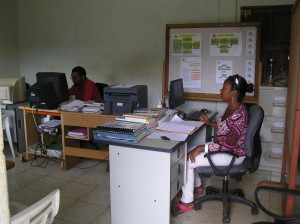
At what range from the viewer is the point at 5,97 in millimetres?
4074

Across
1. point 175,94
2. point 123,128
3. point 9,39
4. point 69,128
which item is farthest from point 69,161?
point 9,39

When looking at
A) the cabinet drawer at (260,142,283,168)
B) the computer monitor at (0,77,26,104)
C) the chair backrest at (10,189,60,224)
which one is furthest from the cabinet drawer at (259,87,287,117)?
the computer monitor at (0,77,26,104)

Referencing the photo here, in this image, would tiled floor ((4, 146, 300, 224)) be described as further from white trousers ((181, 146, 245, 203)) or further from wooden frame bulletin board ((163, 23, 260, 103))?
wooden frame bulletin board ((163, 23, 260, 103))

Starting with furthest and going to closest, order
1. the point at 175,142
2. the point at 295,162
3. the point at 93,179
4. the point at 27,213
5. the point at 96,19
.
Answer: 1. the point at 96,19
2. the point at 93,179
3. the point at 175,142
4. the point at 295,162
5. the point at 27,213

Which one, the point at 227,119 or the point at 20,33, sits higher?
the point at 20,33

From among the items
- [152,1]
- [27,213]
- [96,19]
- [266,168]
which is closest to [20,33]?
[96,19]

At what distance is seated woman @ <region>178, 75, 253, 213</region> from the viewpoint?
2635 millimetres

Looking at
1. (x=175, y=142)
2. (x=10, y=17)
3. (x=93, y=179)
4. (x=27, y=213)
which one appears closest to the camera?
(x=27, y=213)

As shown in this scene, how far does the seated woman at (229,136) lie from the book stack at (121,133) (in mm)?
538

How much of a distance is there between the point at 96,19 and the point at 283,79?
9.85 ft

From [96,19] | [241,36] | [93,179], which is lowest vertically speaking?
[93,179]

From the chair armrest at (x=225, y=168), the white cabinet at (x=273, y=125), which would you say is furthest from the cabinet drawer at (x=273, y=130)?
the chair armrest at (x=225, y=168)

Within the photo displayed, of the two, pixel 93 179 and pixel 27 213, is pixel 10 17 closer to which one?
pixel 93 179

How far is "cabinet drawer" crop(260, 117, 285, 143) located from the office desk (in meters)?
1.77
